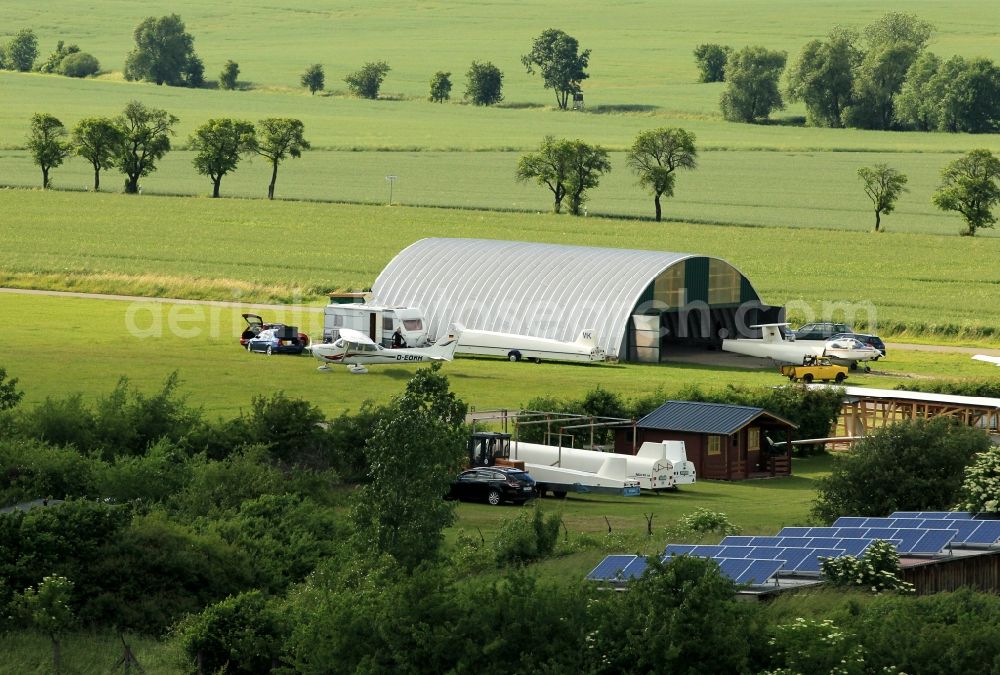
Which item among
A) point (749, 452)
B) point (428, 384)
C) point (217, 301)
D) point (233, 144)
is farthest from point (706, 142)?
point (428, 384)

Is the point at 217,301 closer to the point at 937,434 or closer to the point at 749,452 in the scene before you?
the point at 749,452

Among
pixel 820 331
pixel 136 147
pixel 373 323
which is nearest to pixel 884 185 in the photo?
pixel 820 331

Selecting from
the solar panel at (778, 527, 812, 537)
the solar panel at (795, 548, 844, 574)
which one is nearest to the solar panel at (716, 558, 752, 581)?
the solar panel at (795, 548, 844, 574)

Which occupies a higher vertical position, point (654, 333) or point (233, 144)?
point (233, 144)

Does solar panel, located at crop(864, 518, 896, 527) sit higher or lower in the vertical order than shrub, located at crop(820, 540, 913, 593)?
lower

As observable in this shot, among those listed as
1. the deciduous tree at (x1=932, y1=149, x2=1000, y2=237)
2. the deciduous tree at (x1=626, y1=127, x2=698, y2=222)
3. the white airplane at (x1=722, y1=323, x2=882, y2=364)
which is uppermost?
the deciduous tree at (x1=626, y1=127, x2=698, y2=222)

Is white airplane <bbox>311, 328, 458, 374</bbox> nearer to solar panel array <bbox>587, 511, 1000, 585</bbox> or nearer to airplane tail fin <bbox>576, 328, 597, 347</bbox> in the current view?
airplane tail fin <bbox>576, 328, 597, 347</bbox>

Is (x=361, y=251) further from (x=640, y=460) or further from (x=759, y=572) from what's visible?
(x=759, y=572)
